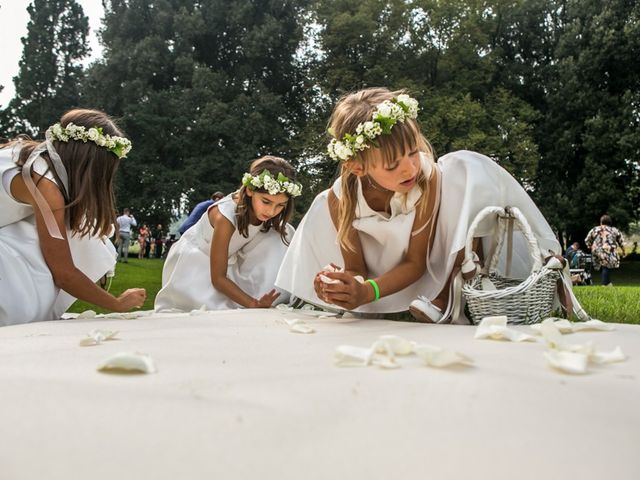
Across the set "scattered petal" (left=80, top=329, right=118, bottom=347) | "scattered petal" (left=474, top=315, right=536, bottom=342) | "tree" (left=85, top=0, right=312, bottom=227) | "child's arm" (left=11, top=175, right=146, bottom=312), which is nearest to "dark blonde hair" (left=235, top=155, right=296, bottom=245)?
"child's arm" (left=11, top=175, right=146, bottom=312)

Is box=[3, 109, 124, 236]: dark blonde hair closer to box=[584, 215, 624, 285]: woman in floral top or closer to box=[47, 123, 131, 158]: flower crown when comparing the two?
box=[47, 123, 131, 158]: flower crown

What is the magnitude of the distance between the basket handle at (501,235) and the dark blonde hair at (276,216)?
2092 millimetres

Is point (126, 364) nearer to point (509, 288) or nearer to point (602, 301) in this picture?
point (509, 288)

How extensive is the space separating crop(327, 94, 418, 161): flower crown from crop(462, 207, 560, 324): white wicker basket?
0.64 m

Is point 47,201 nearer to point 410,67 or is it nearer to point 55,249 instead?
point 55,249

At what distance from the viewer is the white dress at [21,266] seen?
320 cm

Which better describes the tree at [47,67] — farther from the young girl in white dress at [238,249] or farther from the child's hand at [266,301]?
the child's hand at [266,301]

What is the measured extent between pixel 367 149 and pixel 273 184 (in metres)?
1.64

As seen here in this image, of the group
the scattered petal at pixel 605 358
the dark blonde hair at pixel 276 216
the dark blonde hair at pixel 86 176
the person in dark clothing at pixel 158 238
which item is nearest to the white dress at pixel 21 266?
the dark blonde hair at pixel 86 176

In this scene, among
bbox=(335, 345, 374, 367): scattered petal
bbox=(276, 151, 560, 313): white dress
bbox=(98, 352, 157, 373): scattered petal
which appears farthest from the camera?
bbox=(276, 151, 560, 313): white dress

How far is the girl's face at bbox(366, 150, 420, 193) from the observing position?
3.02 m

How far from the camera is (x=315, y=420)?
1.18 metres

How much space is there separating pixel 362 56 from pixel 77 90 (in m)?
15.0

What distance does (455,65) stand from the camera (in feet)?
77.8
